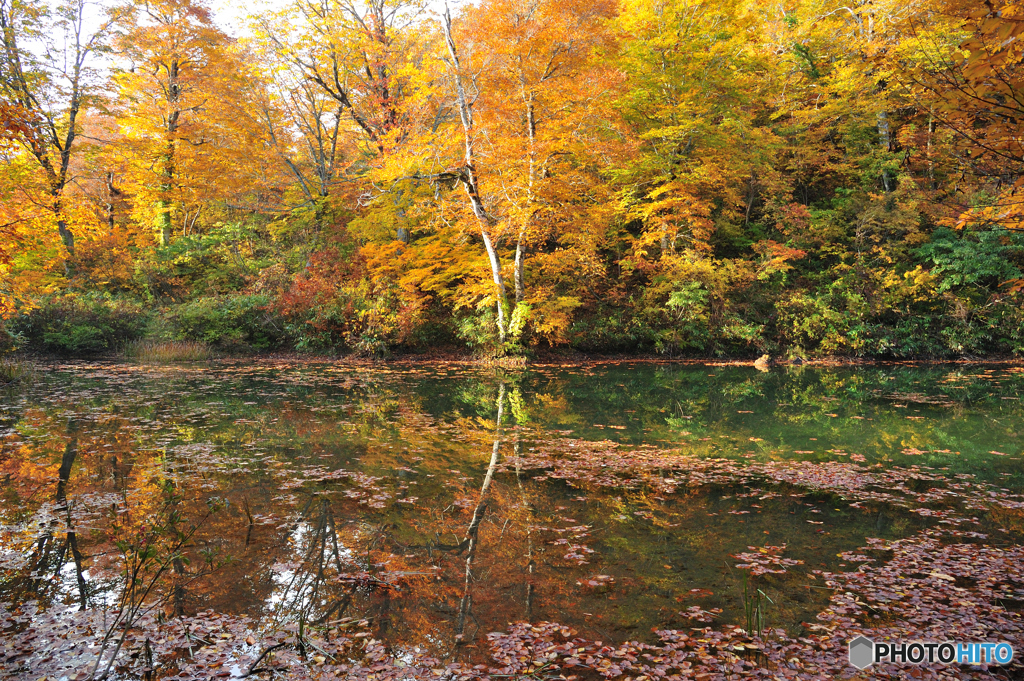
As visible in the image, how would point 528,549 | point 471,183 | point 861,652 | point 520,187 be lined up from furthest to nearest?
point 471,183 → point 520,187 → point 528,549 → point 861,652

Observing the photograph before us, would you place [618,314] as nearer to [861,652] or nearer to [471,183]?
[471,183]

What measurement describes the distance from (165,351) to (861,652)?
65.7ft

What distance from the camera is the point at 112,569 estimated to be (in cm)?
410

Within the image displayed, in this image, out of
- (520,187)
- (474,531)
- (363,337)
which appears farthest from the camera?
(363,337)

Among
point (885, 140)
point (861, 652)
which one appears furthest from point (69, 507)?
point (885, 140)

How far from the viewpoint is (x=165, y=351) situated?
18.2m

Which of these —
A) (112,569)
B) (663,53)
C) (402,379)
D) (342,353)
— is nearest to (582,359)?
(402,379)

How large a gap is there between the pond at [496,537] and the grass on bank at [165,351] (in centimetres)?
811

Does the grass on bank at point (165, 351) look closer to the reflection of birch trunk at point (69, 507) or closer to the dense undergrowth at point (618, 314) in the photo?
the dense undergrowth at point (618, 314)

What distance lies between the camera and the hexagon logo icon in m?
3.09

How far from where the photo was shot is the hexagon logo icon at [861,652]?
10.1ft

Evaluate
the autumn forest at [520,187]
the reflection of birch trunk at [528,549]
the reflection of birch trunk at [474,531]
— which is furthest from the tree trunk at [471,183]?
the reflection of birch trunk at [528,549]

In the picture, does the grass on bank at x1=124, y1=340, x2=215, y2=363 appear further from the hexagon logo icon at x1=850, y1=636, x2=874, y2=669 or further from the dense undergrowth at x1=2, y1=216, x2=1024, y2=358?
the hexagon logo icon at x1=850, y1=636, x2=874, y2=669

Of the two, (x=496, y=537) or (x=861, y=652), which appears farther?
(x=496, y=537)
